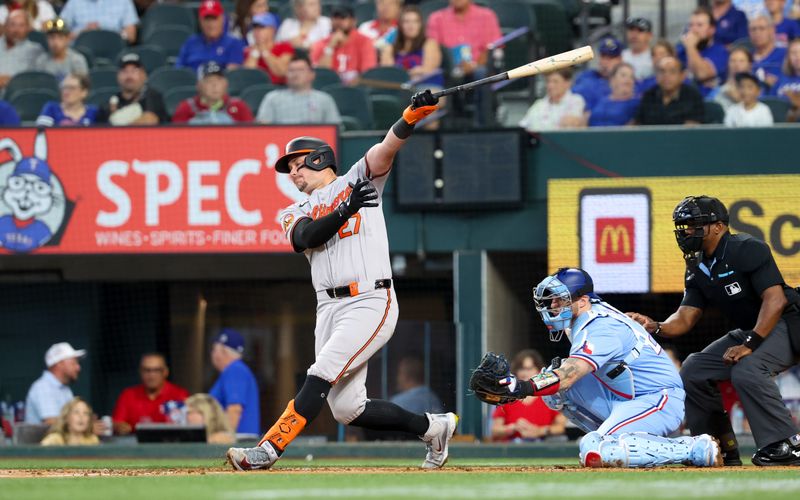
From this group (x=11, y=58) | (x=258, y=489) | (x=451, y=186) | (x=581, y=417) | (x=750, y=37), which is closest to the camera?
(x=258, y=489)

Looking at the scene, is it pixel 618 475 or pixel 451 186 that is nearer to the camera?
pixel 618 475

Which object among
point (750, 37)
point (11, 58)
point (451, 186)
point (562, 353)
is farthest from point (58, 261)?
point (750, 37)

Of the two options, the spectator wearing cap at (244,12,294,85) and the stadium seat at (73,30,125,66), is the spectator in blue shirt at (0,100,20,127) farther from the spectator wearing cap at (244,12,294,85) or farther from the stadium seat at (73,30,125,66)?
the spectator wearing cap at (244,12,294,85)

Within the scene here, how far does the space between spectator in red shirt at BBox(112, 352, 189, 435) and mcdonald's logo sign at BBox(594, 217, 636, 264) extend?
155 inches

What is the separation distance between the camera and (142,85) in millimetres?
13133

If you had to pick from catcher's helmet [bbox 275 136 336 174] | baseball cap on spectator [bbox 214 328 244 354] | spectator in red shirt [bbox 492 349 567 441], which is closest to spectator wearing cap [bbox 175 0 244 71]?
baseball cap on spectator [bbox 214 328 244 354]

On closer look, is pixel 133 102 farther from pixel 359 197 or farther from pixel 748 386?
pixel 748 386

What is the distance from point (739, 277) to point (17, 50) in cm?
929

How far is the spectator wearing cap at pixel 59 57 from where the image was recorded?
14008 millimetres

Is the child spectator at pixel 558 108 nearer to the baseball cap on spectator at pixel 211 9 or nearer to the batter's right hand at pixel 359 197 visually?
the baseball cap on spectator at pixel 211 9

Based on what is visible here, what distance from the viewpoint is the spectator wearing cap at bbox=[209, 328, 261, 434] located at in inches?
464

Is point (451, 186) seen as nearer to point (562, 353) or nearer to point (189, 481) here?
point (562, 353)

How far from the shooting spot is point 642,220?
37.9 feet

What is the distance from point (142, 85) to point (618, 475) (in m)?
8.07
